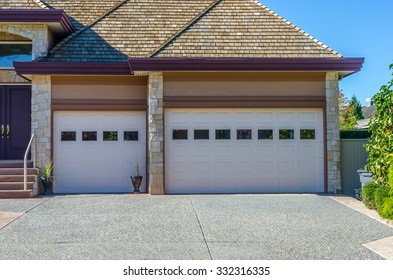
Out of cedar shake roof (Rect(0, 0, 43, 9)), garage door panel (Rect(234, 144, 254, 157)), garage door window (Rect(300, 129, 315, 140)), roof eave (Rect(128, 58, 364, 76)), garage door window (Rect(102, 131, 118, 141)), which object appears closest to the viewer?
roof eave (Rect(128, 58, 364, 76))

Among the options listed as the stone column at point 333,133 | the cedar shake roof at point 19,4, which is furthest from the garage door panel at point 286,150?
the cedar shake roof at point 19,4

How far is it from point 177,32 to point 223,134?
12.3ft

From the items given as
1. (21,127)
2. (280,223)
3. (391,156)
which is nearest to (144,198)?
(280,223)

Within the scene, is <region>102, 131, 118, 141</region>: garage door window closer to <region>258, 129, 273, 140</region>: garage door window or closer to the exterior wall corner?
the exterior wall corner

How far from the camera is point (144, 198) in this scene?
11172 millimetres

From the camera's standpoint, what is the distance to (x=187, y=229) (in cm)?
736

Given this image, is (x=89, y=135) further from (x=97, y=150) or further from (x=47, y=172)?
(x=47, y=172)

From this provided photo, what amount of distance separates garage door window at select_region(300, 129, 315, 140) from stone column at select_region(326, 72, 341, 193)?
0.45 meters

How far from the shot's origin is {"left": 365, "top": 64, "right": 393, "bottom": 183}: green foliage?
30.3 ft

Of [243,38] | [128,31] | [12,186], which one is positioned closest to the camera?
[12,186]

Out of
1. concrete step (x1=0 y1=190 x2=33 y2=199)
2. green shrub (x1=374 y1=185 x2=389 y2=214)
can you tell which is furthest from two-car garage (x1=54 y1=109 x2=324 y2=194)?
green shrub (x1=374 y1=185 x2=389 y2=214)

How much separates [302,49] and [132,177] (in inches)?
269

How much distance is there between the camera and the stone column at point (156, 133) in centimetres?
1183

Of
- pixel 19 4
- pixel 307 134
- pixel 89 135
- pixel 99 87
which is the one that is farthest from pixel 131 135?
pixel 19 4
